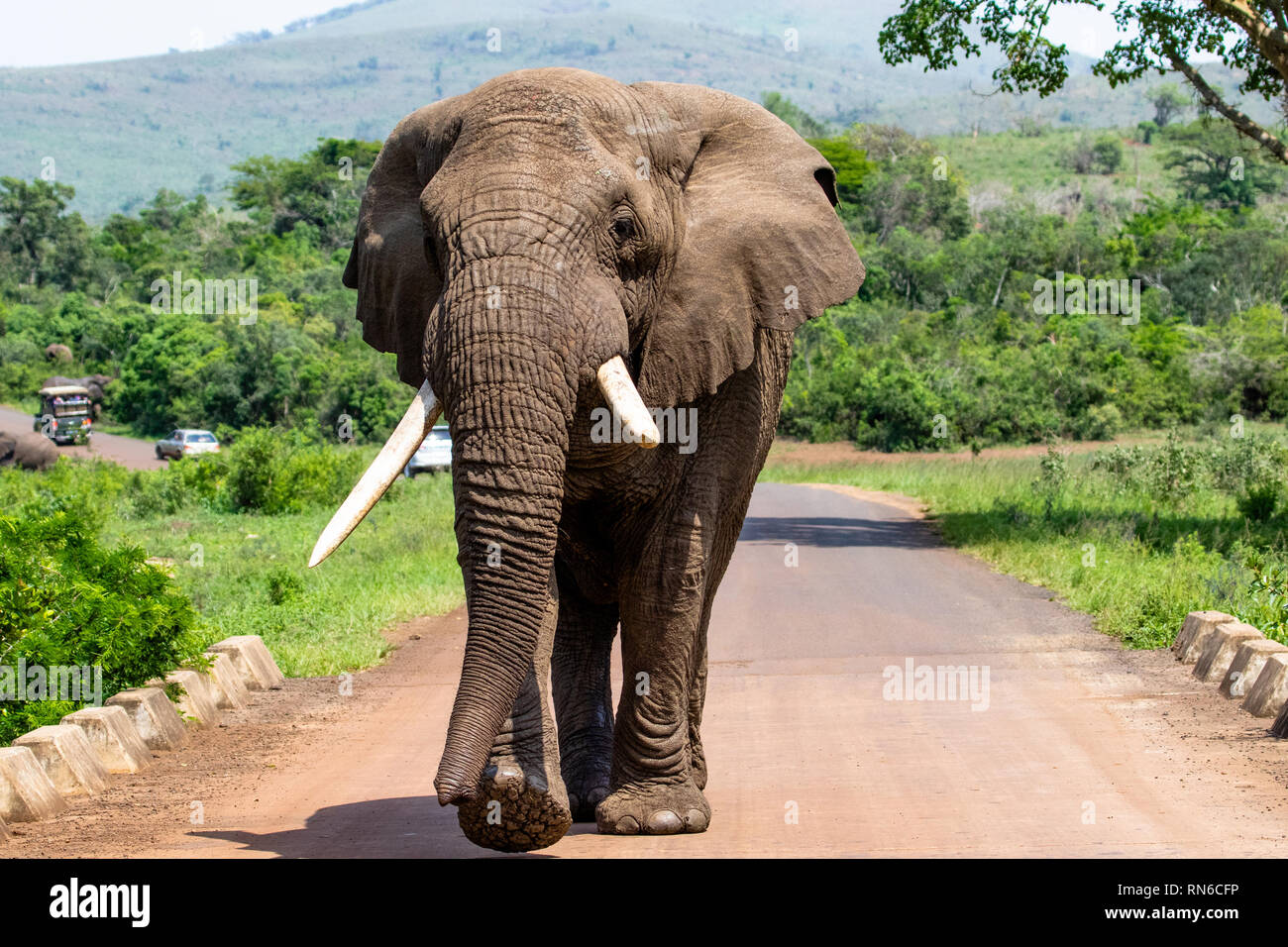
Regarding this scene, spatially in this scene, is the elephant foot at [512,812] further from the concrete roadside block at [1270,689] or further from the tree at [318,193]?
the tree at [318,193]

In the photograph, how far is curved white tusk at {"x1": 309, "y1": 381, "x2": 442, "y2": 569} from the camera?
4441 millimetres

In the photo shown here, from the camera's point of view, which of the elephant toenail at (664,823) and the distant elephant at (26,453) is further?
the distant elephant at (26,453)

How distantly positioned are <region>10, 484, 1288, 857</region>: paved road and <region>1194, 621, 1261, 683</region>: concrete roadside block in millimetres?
210

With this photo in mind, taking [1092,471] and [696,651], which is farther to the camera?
[1092,471]

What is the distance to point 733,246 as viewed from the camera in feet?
18.0

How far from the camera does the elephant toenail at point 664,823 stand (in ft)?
18.6

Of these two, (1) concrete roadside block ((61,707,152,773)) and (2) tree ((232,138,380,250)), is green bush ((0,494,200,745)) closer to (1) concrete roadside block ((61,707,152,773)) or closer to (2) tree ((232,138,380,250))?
(1) concrete roadside block ((61,707,152,773))

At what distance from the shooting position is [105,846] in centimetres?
569

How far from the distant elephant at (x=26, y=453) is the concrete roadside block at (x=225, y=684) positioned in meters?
23.0

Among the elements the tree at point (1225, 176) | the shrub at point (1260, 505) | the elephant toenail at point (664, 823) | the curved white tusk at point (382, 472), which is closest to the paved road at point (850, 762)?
the elephant toenail at point (664, 823)

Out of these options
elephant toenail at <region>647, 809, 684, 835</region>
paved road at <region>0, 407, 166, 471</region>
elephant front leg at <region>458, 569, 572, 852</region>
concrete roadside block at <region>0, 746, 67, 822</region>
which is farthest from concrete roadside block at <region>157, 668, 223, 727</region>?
paved road at <region>0, 407, 166, 471</region>

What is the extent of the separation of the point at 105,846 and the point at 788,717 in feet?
12.8

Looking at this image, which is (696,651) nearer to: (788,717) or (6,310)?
(788,717)

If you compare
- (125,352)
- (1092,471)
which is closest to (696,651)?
(1092,471)
